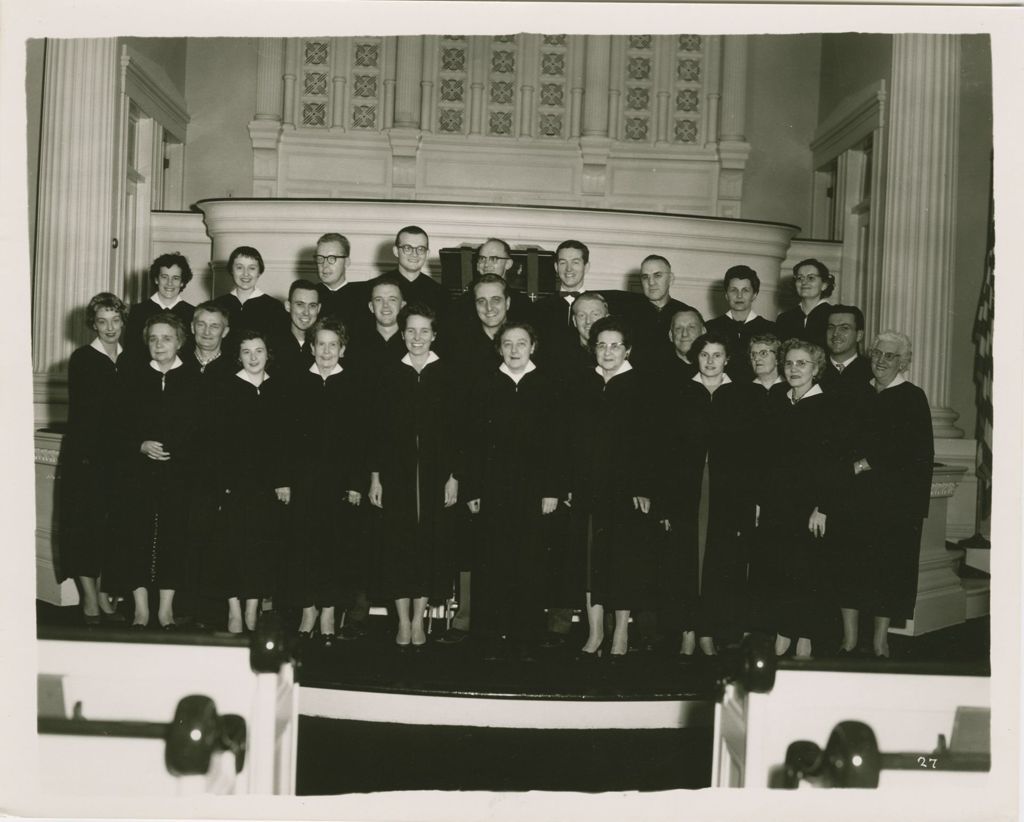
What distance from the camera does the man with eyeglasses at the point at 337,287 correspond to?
4160 mm

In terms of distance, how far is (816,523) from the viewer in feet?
12.1

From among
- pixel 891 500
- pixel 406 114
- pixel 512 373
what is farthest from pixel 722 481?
pixel 406 114

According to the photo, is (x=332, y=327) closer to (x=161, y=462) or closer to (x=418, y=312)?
(x=418, y=312)

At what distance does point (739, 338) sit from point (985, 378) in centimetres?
167

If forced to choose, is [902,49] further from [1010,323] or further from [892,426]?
[1010,323]

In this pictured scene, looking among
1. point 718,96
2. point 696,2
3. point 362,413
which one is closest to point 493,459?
point 362,413

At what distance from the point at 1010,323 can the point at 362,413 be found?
2.18 meters

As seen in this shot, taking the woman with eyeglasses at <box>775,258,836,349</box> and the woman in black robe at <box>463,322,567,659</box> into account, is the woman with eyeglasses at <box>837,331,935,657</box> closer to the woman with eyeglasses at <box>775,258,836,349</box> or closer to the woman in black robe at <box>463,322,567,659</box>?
the woman with eyeglasses at <box>775,258,836,349</box>

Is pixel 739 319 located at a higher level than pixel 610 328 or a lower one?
higher

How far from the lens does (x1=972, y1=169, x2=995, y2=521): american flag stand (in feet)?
16.0

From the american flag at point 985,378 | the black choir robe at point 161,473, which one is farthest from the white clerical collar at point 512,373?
the american flag at point 985,378

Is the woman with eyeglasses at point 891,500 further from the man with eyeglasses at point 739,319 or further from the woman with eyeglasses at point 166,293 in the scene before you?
the woman with eyeglasses at point 166,293

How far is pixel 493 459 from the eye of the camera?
367 centimetres

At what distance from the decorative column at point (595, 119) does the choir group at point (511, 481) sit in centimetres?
423
